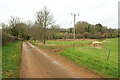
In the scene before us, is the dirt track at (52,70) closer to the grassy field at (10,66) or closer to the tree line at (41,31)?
the grassy field at (10,66)

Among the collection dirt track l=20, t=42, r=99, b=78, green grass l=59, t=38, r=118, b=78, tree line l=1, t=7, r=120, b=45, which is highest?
tree line l=1, t=7, r=120, b=45

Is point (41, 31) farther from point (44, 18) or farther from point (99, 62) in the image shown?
point (99, 62)

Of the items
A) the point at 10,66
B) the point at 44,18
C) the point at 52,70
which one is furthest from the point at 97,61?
the point at 44,18

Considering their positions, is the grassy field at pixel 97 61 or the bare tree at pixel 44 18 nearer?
the grassy field at pixel 97 61

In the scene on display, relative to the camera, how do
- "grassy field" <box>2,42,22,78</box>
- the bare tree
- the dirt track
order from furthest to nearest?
the bare tree, the dirt track, "grassy field" <box>2,42,22,78</box>

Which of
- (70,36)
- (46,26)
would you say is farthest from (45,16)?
(70,36)

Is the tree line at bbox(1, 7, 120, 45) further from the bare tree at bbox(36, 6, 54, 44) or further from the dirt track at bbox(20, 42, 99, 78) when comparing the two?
the dirt track at bbox(20, 42, 99, 78)

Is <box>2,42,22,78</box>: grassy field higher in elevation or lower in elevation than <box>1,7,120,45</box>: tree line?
lower

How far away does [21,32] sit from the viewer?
64.2 meters

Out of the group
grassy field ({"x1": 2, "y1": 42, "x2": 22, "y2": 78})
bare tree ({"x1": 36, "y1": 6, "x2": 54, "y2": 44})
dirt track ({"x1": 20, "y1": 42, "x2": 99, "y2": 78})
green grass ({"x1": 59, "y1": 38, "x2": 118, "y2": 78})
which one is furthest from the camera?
bare tree ({"x1": 36, "y1": 6, "x2": 54, "y2": 44})

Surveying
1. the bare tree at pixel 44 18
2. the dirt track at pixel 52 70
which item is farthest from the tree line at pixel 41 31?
the dirt track at pixel 52 70

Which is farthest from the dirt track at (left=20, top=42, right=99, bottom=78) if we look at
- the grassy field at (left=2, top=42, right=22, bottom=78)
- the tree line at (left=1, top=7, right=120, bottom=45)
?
the tree line at (left=1, top=7, right=120, bottom=45)

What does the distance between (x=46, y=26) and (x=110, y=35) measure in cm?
5387

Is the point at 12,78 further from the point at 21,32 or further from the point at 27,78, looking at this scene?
the point at 21,32
